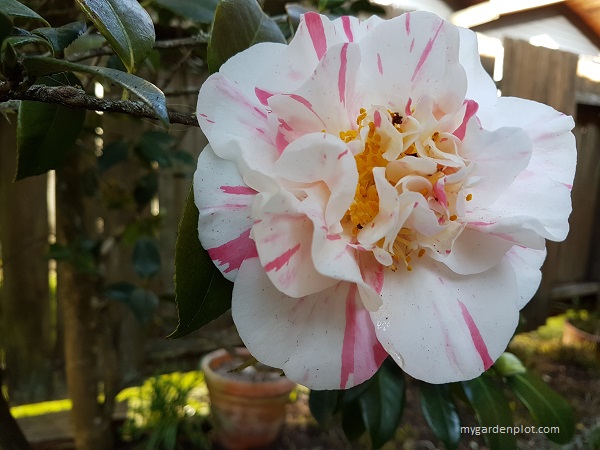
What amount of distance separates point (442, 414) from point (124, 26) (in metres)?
0.74

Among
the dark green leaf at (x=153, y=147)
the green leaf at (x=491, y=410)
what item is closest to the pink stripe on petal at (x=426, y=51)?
the green leaf at (x=491, y=410)

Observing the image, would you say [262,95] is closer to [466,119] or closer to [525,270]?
[466,119]

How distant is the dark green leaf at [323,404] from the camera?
78cm

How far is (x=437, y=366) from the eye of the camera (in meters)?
0.35

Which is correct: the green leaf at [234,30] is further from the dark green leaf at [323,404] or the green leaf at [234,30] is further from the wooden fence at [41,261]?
the wooden fence at [41,261]

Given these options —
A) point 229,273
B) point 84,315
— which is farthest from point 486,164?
point 84,315

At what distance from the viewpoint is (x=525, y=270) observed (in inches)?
16.4

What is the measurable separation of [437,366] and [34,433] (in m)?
1.59

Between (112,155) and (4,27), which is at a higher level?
(4,27)

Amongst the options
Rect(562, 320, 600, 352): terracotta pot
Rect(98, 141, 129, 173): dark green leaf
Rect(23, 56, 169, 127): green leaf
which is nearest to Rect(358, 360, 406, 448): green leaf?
Rect(23, 56, 169, 127): green leaf

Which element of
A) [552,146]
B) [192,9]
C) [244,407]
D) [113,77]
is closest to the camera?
[113,77]

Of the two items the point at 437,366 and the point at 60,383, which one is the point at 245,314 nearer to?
the point at 437,366

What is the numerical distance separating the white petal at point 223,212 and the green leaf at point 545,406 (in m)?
0.65

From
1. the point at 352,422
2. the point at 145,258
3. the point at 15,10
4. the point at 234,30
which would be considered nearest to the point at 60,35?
the point at 15,10
